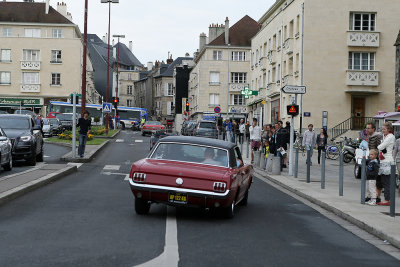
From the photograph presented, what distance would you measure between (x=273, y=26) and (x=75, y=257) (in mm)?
49227

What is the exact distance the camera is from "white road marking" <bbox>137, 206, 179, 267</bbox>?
245 inches

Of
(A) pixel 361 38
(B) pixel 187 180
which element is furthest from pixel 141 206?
(A) pixel 361 38

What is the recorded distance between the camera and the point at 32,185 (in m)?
13.1

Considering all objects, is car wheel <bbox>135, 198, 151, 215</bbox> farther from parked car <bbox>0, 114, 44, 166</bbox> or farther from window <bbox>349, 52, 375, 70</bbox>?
window <bbox>349, 52, 375, 70</bbox>

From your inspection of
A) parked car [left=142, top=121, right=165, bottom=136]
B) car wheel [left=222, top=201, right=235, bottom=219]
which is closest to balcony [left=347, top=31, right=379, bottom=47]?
parked car [left=142, top=121, right=165, bottom=136]

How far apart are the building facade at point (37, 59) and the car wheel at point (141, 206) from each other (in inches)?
2629

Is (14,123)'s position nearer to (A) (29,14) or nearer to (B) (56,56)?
(B) (56,56)

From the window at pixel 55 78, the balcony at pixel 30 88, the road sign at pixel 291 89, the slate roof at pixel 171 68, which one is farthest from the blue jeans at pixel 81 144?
the slate roof at pixel 171 68

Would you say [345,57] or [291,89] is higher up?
[345,57]

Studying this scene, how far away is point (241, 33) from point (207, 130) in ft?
136

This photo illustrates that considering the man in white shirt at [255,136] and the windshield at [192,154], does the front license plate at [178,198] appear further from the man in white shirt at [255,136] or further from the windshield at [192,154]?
the man in white shirt at [255,136]

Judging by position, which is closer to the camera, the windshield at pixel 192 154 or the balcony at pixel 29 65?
the windshield at pixel 192 154

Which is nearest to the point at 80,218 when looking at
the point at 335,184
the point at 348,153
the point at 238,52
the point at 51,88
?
the point at 335,184

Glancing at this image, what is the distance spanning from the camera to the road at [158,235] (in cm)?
656
